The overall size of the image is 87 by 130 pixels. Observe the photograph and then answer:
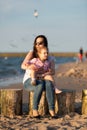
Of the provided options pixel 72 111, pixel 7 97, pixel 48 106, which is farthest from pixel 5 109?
pixel 72 111

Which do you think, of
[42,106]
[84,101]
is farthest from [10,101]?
[84,101]

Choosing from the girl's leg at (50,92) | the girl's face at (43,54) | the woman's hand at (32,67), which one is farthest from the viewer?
the girl's face at (43,54)

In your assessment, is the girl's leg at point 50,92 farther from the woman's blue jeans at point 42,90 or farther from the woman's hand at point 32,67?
the woman's hand at point 32,67

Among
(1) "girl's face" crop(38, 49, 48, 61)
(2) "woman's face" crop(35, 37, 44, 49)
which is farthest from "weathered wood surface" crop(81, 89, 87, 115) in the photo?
(2) "woman's face" crop(35, 37, 44, 49)

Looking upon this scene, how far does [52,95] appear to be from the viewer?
714cm

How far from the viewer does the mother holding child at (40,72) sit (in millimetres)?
7148

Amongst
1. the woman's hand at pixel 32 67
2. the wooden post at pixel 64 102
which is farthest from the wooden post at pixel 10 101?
the wooden post at pixel 64 102

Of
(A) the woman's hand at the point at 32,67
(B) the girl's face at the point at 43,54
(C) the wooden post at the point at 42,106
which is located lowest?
(C) the wooden post at the point at 42,106

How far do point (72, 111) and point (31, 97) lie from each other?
81cm

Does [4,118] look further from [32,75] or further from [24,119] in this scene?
[32,75]

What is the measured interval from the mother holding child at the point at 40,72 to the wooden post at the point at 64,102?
238 millimetres

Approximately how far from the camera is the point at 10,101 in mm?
7309

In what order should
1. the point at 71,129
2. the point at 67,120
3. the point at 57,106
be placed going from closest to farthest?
the point at 71,129
the point at 67,120
the point at 57,106

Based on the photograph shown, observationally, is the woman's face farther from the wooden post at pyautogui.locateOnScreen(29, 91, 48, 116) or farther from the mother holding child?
the wooden post at pyautogui.locateOnScreen(29, 91, 48, 116)
